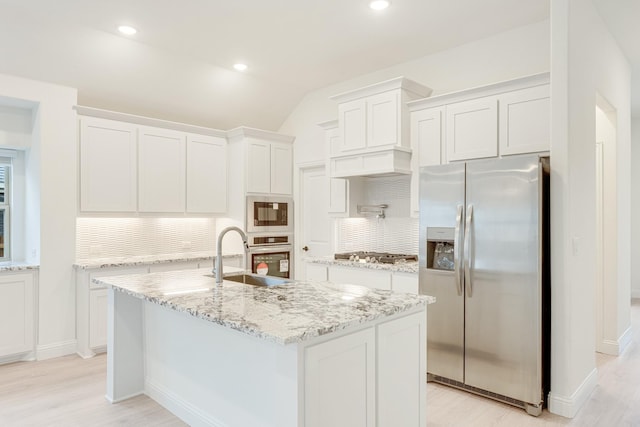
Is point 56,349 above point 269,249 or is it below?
below

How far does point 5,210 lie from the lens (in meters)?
4.50

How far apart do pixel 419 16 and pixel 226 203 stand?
327 centimetres

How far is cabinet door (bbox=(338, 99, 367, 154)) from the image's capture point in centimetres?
435

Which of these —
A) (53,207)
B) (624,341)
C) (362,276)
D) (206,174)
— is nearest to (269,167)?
(206,174)

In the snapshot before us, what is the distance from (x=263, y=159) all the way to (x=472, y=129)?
2.79m

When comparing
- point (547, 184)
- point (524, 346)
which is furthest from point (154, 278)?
point (547, 184)

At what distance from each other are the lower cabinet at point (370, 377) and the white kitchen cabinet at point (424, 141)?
6.53 ft

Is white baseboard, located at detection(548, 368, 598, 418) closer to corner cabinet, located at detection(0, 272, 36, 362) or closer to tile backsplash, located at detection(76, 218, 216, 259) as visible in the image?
tile backsplash, located at detection(76, 218, 216, 259)

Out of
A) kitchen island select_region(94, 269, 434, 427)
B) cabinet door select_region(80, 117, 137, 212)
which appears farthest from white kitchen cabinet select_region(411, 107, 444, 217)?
cabinet door select_region(80, 117, 137, 212)

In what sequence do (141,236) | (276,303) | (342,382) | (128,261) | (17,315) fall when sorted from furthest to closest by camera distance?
1. (141,236)
2. (128,261)
3. (17,315)
4. (276,303)
5. (342,382)

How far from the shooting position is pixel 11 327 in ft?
12.7

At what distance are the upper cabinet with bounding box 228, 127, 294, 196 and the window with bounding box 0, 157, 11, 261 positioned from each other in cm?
245

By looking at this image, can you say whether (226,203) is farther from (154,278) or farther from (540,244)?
(540,244)

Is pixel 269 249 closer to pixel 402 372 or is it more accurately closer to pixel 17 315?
pixel 17 315
